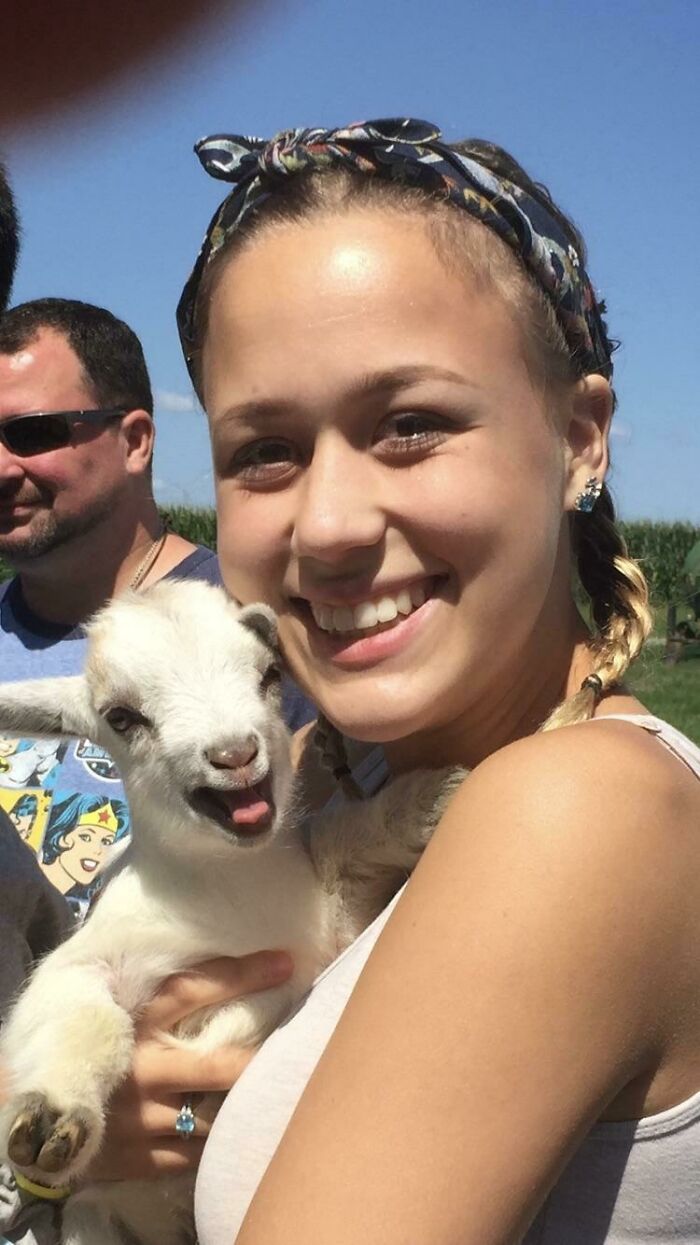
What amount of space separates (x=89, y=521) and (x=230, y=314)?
3.03 m

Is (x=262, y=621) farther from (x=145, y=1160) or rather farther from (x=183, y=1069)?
(x=145, y=1160)

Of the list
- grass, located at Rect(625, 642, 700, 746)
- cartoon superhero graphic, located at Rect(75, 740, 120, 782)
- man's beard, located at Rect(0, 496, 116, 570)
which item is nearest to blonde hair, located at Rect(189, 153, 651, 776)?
cartoon superhero graphic, located at Rect(75, 740, 120, 782)

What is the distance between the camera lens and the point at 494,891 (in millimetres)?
1317

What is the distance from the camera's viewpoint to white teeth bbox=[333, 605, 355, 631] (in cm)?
175

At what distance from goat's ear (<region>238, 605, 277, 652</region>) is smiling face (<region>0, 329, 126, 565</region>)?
2747 millimetres

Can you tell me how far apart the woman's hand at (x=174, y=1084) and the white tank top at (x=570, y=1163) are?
0.30 metres

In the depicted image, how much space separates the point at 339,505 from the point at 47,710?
955 millimetres

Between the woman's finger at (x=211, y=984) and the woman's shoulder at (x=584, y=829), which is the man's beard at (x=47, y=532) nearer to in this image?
the woman's finger at (x=211, y=984)

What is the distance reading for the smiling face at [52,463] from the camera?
4688 mm

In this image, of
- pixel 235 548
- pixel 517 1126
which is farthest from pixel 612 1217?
pixel 235 548

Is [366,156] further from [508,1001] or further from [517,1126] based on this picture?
[517,1126]

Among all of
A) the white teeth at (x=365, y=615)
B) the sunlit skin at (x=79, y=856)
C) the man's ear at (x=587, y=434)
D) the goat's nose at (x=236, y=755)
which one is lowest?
the sunlit skin at (x=79, y=856)

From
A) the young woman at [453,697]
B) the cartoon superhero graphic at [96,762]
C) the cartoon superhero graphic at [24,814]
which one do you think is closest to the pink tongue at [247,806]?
the young woman at [453,697]

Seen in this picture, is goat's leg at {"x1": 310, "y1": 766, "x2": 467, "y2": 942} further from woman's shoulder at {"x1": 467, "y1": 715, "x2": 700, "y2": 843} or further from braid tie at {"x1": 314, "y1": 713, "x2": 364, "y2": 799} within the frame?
woman's shoulder at {"x1": 467, "y1": 715, "x2": 700, "y2": 843}
